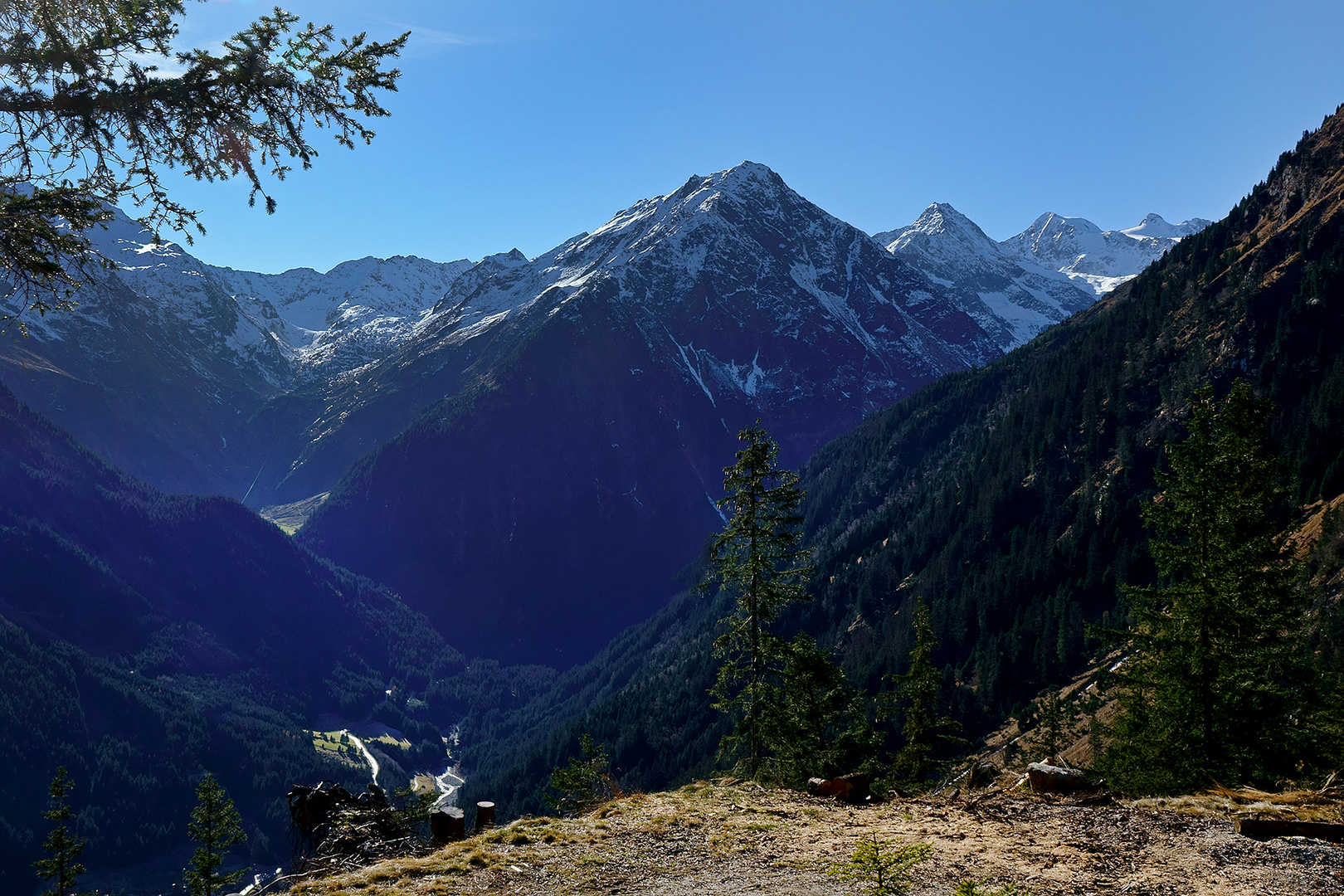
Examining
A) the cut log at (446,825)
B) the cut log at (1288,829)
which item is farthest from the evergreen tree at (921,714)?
the cut log at (446,825)

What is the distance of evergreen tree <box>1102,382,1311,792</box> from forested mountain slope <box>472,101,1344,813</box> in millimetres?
92841

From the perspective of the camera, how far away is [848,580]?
602 feet

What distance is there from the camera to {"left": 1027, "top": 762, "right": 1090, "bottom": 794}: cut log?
15.0 m

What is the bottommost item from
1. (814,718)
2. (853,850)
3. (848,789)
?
(814,718)

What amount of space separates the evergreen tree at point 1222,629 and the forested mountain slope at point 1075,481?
92.8 meters

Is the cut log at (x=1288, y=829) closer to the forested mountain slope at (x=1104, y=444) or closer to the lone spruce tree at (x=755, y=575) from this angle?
the lone spruce tree at (x=755, y=575)

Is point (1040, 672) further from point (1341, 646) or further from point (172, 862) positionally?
point (172, 862)

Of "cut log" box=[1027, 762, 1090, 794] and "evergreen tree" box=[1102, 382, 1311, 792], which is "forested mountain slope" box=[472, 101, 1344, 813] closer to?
"evergreen tree" box=[1102, 382, 1311, 792]

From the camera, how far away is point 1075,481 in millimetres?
151500

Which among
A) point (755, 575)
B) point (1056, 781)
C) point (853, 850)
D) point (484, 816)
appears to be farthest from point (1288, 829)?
point (755, 575)

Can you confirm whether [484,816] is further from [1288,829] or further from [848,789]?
[1288,829]

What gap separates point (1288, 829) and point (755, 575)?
18.6 m

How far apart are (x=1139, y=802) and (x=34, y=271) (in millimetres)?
20925

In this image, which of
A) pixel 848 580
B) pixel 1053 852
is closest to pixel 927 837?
pixel 1053 852
